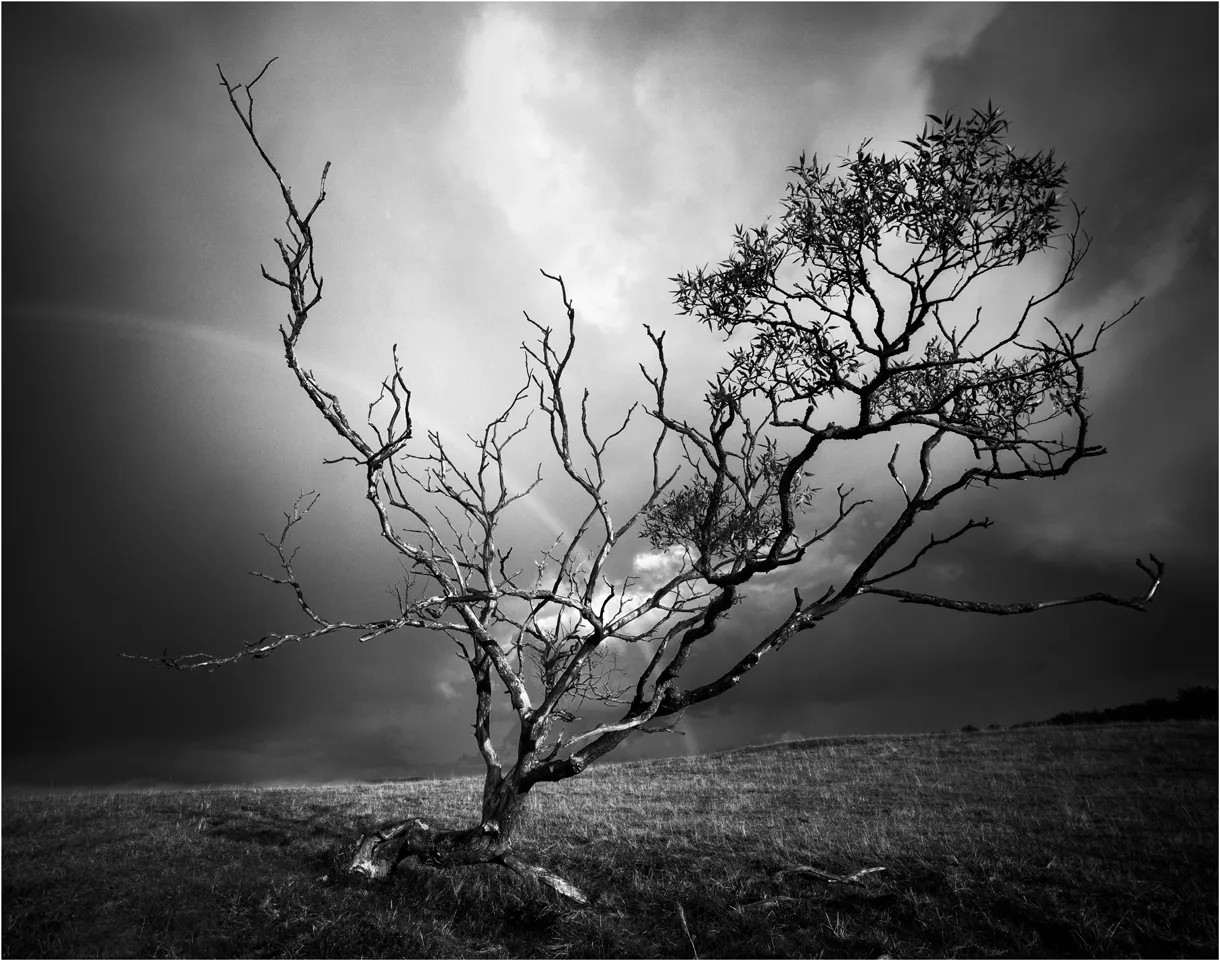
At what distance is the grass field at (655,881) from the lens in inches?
341

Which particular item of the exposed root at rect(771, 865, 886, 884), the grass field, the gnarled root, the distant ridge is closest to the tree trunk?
the gnarled root

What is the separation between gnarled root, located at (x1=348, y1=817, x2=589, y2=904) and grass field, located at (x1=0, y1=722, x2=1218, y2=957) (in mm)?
269

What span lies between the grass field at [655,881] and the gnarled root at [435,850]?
10.6 inches

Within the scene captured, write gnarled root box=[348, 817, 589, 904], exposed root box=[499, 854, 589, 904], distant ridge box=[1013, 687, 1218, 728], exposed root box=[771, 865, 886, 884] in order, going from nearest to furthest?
exposed root box=[499, 854, 589, 904] < exposed root box=[771, 865, 886, 884] < gnarled root box=[348, 817, 589, 904] < distant ridge box=[1013, 687, 1218, 728]

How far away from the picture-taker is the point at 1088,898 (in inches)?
377

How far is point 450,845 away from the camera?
11461mm

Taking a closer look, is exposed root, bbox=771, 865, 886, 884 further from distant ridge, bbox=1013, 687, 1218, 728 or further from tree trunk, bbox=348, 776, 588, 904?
distant ridge, bbox=1013, 687, 1218, 728

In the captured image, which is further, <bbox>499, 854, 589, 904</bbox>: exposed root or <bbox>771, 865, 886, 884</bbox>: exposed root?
<bbox>771, 865, 886, 884</bbox>: exposed root

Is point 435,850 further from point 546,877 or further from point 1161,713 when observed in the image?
point 1161,713

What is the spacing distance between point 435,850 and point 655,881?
3.78 meters

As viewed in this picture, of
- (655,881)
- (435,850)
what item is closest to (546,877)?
(655,881)

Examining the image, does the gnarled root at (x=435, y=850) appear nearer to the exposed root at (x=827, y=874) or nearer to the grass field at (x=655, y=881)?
the grass field at (x=655, y=881)

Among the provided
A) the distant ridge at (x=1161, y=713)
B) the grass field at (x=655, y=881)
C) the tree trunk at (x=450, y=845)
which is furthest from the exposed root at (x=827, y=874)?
the distant ridge at (x=1161, y=713)

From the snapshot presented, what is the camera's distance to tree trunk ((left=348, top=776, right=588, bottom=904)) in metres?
11.2
